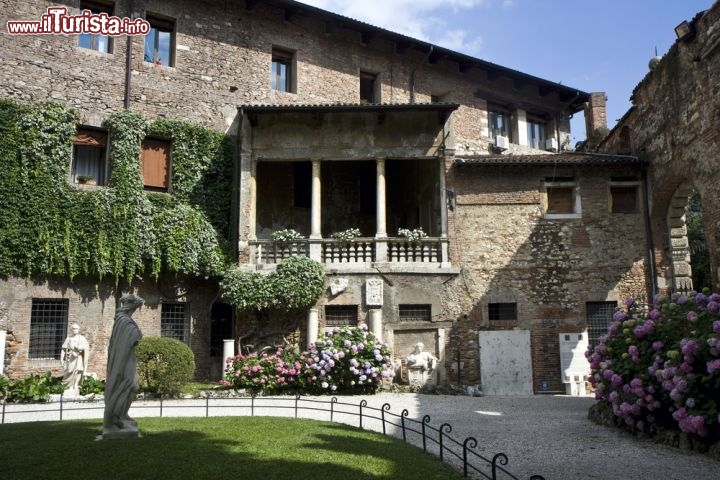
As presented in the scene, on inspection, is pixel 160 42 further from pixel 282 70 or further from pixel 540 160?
pixel 540 160

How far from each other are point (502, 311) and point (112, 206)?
36.5 feet

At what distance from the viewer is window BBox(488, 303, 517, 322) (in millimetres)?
16750

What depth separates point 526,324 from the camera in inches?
652

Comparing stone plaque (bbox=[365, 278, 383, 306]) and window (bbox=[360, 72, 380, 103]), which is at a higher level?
window (bbox=[360, 72, 380, 103])

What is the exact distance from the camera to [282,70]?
1981 cm

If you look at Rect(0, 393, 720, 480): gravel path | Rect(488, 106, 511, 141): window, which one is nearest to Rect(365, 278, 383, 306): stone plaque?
Rect(0, 393, 720, 480): gravel path

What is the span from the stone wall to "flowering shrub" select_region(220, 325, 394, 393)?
8342mm

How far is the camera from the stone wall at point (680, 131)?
14008 mm

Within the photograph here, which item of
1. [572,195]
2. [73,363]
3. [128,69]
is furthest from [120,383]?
[572,195]

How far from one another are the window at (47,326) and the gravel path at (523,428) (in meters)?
3.19

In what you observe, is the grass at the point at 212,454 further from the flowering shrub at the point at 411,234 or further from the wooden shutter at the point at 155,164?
the wooden shutter at the point at 155,164

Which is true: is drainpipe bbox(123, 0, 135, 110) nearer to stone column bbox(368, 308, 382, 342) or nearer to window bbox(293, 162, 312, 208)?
window bbox(293, 162, 312, 208)

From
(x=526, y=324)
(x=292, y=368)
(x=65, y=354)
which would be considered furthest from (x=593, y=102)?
(x=65, y=354)

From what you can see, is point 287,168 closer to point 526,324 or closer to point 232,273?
point 232,273
